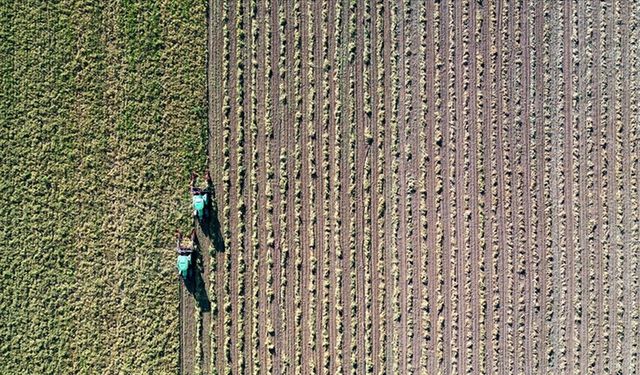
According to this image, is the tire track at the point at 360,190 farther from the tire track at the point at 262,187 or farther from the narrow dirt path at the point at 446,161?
the tire track at the point at 262,187

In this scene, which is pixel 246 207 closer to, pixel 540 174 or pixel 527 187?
pixel 527 187

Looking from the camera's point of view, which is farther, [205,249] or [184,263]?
[205,249]

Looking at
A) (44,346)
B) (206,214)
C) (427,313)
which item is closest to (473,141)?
(427,313)

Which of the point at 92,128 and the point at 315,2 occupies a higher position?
the point at 315,2

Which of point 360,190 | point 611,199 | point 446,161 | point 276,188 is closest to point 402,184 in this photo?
point 360,190

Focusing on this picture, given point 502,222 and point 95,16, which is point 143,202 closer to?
point 95,16

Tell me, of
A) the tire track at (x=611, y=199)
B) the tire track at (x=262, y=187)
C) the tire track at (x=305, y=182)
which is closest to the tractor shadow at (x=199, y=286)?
the tire track at (x=262, y=187)

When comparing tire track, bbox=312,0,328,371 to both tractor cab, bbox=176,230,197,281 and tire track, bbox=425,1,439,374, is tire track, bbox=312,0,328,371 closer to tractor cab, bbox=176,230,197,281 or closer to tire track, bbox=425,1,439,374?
tire track, bbox=425,1,439,374
